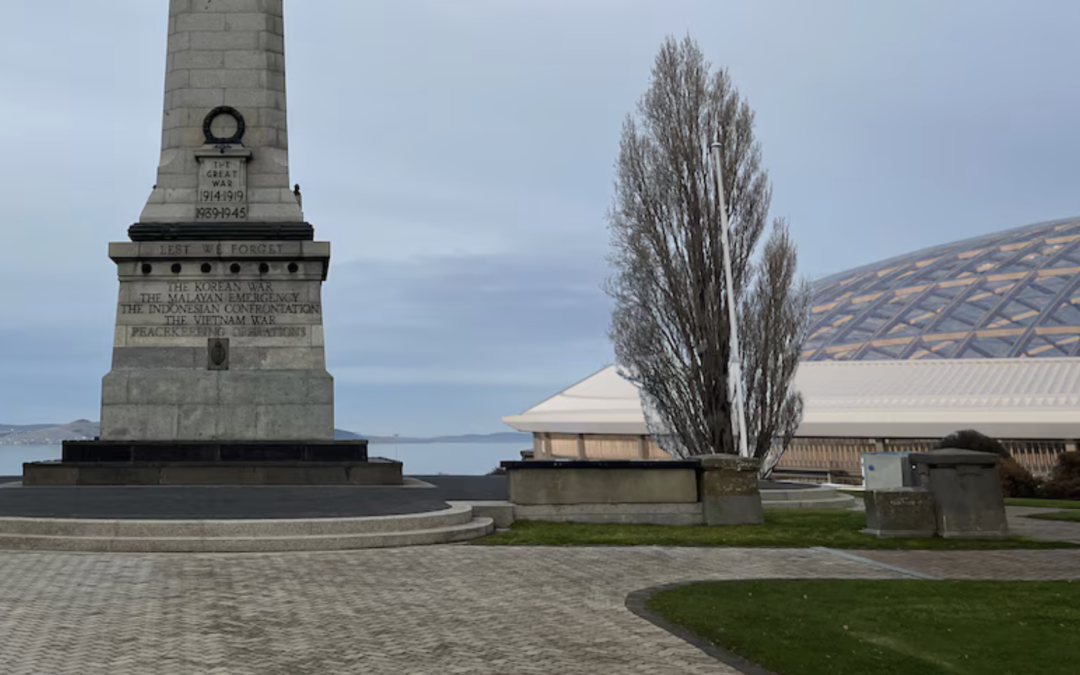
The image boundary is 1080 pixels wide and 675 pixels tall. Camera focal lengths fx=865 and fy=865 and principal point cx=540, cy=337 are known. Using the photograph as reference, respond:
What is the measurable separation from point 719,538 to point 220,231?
46.2ft

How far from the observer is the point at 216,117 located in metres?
22.1

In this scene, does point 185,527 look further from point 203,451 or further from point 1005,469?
point 1005,469

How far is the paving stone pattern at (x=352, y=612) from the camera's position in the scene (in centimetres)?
643

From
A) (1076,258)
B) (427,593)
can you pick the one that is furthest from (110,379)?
(1076,258)

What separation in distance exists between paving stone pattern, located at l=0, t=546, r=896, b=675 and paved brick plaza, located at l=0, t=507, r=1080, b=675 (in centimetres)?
2

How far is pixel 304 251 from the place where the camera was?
20.8 meters

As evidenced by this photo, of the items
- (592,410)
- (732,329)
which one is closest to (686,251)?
(732,329)

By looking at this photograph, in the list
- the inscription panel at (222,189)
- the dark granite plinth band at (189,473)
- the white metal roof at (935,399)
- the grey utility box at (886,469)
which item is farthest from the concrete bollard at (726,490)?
the white metal roof at (935,399)

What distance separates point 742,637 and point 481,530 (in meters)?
7.42

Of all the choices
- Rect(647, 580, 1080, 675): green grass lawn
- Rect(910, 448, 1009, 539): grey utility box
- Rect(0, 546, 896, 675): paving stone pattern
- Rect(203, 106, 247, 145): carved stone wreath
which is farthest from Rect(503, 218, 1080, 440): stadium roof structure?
Rect(647, 580, 1080, 675): green grass lawn

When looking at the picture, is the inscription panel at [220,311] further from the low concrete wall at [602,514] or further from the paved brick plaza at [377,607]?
the paved brick plaza at [377,607]

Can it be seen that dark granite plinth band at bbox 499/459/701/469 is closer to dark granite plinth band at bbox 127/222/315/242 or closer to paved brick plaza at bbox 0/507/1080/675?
paved brick plaza at bbox 0/507/1080/675

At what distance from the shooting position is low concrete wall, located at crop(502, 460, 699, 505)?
16.0 metres

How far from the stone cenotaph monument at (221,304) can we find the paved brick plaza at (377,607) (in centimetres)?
799
